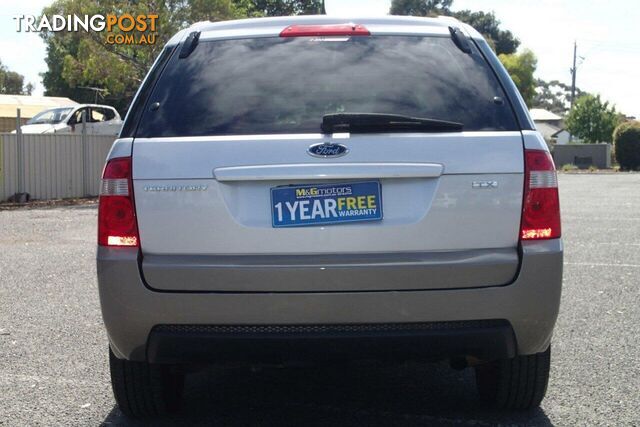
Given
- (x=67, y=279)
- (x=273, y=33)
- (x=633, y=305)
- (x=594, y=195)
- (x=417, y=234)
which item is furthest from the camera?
(x=594, y=195)

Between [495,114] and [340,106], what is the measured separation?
637 mm

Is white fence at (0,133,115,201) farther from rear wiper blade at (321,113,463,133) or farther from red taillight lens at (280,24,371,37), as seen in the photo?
rear wiper blade at (321,113,463,133)

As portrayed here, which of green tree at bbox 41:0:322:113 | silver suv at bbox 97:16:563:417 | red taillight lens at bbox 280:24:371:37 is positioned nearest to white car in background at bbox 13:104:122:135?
green tree at bbox 41:0:322:113

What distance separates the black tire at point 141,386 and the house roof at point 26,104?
1633 inches

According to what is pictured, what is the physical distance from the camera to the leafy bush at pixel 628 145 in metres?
47.2

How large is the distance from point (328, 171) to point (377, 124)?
0.29 m

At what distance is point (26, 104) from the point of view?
47.2 metres

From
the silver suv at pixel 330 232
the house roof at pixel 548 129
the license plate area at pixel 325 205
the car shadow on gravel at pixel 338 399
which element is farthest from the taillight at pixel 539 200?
the house roof at pixel 548 129

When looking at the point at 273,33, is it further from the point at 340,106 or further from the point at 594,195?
the point at 594,195

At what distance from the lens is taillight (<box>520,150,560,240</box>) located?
376 centimetres

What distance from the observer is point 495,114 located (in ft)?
12.7

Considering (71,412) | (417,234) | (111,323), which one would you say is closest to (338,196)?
(417,234)

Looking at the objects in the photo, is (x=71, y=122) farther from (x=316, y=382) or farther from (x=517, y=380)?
(x=517, y=380)

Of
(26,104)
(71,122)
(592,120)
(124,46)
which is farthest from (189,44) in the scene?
(592,120)
